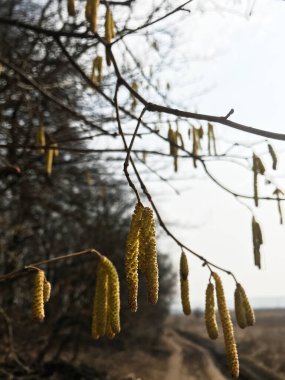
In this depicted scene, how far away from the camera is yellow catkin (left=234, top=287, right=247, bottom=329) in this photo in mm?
1531

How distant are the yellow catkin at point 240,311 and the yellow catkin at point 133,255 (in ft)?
1.75

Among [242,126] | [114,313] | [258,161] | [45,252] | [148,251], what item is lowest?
[114,313]

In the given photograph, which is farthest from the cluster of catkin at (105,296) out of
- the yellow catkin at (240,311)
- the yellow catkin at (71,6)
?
the yellow catkin at (71,6)

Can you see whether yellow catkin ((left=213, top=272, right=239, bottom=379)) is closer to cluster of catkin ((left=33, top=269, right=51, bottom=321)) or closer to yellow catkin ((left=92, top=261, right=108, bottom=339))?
yellow catkin ((left=92, top=261, right=108, bottom=339))

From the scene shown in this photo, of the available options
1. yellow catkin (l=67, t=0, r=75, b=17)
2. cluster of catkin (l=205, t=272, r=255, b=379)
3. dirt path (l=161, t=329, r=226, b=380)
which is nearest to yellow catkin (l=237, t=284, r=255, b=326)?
cluster of catkin (l=205, t=272, r=255, b=379)

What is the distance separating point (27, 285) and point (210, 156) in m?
7.20

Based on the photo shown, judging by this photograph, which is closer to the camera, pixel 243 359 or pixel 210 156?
pixel 210 156

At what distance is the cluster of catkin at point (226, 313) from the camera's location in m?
1.41

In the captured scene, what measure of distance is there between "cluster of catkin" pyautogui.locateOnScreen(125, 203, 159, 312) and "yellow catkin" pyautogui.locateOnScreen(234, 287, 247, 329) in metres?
0.46

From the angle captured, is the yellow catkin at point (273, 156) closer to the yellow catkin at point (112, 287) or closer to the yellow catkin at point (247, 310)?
the yellow catkin at point (247, 310)

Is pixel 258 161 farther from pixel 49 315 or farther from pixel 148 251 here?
pixel 49 315

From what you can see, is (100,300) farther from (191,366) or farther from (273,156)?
(191,366)

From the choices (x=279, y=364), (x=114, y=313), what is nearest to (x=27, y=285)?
(x=114, y=313)

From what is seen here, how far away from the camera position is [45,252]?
13688 mm
